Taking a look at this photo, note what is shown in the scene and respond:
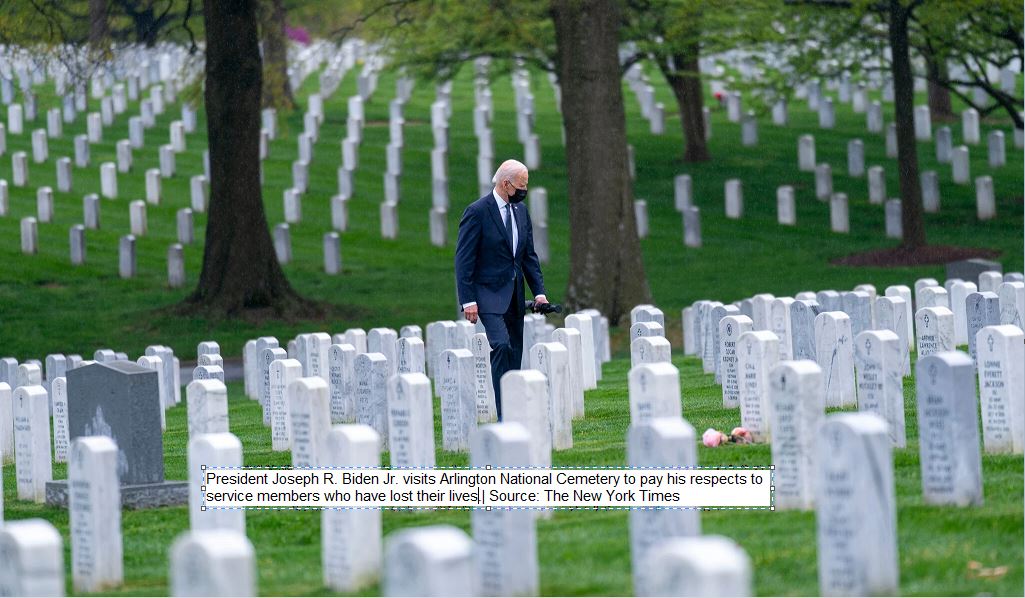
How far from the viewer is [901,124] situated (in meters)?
27.0

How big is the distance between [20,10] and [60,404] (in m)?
11.4

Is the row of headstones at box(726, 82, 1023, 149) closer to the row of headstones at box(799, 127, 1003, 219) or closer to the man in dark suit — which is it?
the row of headstones at box(799, 127, 1003, 219)

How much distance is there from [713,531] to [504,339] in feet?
12.7

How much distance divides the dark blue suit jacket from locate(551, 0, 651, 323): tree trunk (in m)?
10.2

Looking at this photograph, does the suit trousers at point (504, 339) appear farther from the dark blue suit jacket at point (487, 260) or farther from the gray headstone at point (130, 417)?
the gray headstone at point (130, 417)

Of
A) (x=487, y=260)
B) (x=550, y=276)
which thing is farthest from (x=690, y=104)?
(x=487, y=260)

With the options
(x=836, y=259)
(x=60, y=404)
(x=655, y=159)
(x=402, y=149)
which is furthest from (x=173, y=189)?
(x=60, y=404)

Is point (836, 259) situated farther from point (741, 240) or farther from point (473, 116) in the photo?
point (473, 116)

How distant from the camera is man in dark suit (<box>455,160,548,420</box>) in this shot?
11.2 metres

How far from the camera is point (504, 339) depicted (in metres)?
11.2

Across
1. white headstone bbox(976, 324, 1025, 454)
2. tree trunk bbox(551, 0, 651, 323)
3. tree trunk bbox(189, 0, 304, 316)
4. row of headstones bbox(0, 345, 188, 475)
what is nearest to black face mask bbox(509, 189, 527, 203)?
row of headstones bbox(0, 345, 188, 475)

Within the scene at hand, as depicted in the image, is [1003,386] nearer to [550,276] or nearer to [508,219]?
[508,219]

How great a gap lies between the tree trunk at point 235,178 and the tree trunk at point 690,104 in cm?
1206

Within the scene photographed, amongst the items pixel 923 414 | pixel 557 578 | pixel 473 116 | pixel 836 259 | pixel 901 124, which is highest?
pixel 473 116
